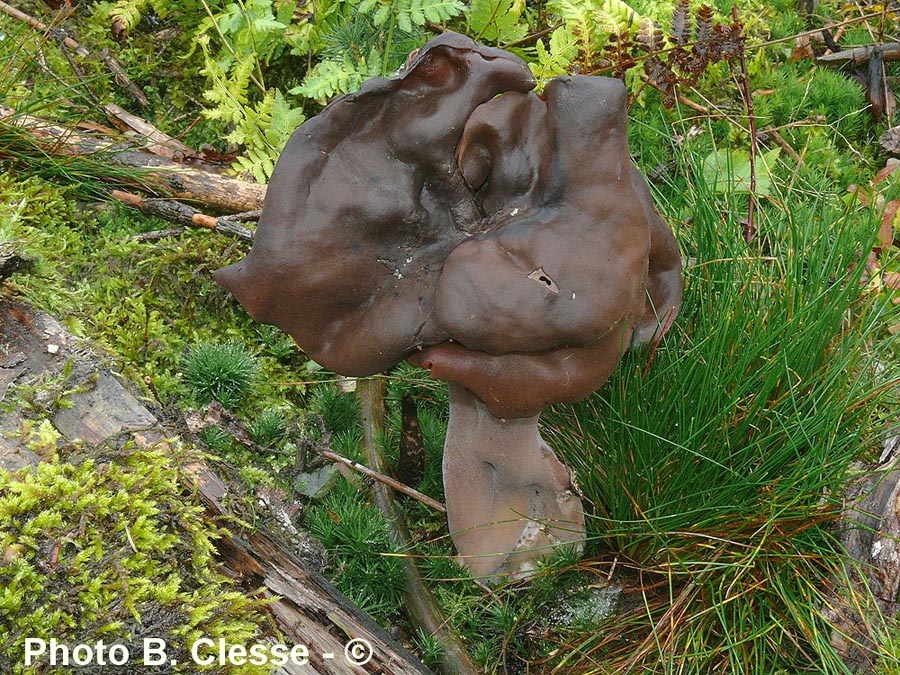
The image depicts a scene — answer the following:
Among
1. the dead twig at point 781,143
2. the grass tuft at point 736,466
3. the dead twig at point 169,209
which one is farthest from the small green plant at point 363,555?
the dead twig at point 781,143

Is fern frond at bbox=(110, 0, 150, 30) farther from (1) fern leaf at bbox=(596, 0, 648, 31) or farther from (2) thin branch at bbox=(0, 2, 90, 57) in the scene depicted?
(1) fern leaf at bbox=(596, 0, 648, 31)

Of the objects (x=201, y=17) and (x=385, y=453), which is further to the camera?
(x=201, y=17)

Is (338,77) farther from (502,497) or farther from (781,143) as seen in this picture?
(781,143)

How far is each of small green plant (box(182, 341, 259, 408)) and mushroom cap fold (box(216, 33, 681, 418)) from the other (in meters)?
1.10

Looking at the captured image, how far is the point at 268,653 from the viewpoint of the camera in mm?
2033

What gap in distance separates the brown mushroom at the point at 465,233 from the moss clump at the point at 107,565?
652mm

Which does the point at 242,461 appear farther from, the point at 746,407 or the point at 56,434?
the point at 746,407

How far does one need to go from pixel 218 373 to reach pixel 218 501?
1.19 metres

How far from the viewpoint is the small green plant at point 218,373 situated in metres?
3.43

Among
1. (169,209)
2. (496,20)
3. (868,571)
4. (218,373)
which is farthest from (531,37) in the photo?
(868,571)

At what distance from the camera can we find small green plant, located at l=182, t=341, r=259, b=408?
3426 millimetres

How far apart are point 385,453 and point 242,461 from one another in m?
0.60

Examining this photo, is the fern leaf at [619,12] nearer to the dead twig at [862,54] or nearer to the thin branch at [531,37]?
the thin branch at [531,37]

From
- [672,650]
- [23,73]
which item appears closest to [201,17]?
[23,73]
